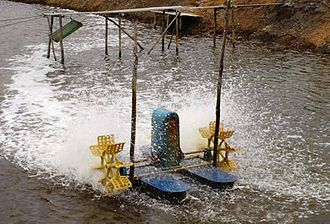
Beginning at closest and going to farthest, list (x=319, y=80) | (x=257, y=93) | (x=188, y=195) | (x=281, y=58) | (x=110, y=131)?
(x=188, y=195) < (x=110, y=131) < (x=257, y=93) < (x=319, y=80) < (x=281, y=58)

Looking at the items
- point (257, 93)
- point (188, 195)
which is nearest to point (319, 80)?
point (257, 93)

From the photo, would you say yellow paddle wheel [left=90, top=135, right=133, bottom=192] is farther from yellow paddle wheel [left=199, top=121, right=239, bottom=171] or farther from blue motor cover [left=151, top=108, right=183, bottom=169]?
yellow paddle wheel [left=199, top=121, right=239, bottom=171]

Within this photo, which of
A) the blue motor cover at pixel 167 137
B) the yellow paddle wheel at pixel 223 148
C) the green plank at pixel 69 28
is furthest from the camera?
the green plank at pixel 69 28

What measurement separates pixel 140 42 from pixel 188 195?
20582 mm

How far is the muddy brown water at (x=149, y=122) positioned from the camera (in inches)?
428

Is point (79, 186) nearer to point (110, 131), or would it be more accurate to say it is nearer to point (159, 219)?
point (159, 219)

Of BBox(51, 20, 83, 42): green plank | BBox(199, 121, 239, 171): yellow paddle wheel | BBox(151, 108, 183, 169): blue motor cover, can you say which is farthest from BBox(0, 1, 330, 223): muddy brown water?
BBox(51, 20, 83, 42): green plank

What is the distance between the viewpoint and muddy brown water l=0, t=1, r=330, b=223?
35.6 ft

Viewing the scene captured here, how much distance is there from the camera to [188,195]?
37.0 feet

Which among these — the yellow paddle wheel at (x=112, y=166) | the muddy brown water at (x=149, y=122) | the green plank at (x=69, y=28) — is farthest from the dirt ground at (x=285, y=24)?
the yellow paddle wheel at (x=112, y=166)

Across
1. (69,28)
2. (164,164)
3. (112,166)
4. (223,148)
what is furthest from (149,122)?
(69,28)

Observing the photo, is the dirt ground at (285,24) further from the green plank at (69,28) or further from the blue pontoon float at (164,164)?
the blue pontoon float at (164,164)

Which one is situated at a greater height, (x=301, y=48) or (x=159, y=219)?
(x=301, y=48)

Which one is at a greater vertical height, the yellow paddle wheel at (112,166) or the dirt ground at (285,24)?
the dirt ground at (285,24)
